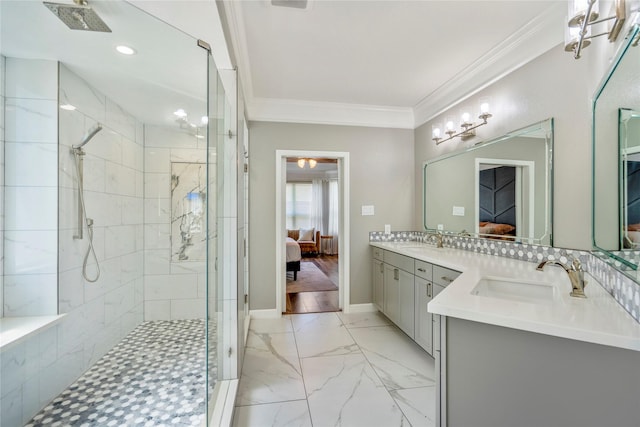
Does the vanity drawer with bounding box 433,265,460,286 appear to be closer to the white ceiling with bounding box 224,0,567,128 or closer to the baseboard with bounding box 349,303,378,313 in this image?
the baseboard with bounding box 349,303,378,313

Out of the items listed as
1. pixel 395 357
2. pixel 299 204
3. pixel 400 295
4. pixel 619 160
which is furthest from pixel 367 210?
pixel 299 204

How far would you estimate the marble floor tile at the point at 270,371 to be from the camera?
6.01 feet

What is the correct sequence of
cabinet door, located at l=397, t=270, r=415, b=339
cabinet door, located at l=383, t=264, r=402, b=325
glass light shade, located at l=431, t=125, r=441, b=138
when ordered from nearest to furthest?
cabinet door, located at l=397, t=270, r=415, b=339 → cabinet door, located at l=383, t=264, r=402, b=325 → glass light shade, located at l=431, t=125, r=441, b=138

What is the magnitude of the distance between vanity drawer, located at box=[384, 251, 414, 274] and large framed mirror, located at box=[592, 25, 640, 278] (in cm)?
131

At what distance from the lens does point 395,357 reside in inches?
91.3

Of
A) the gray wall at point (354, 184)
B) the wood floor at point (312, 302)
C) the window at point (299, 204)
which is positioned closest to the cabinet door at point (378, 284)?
the gray wall at point (354, 184)

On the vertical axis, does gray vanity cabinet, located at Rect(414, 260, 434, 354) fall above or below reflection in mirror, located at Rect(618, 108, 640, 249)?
below

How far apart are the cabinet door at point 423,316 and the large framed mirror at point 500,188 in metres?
0.76

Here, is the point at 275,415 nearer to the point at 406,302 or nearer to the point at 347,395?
the point at 347,395

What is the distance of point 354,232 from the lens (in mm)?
3434

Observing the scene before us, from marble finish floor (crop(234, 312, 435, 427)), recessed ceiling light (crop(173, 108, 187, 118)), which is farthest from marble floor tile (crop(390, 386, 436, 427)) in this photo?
recessed ceiling light (crop(173, 108, 187, 118))

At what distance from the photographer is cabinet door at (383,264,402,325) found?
9.00 feet

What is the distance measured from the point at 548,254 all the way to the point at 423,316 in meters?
1.01

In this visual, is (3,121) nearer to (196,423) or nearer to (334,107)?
(196,423)
